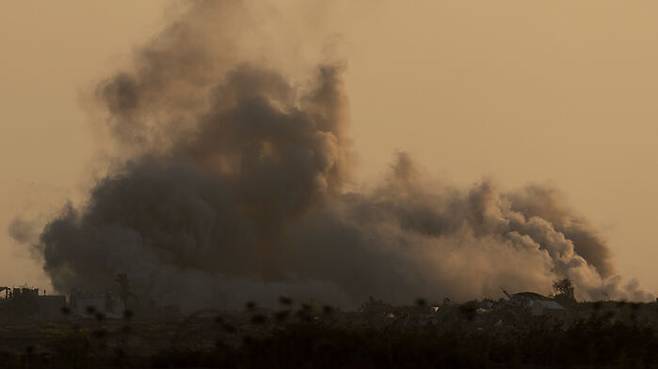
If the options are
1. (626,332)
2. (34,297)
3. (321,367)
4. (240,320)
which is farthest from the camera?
(34,297)

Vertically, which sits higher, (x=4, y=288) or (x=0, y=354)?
(x=4, y=288)

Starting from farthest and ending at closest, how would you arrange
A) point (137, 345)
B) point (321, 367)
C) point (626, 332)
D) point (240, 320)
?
point (240, 320) → point (137, 345) → point (626, 332) → point (321, 367)

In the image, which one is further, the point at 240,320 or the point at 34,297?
the point at 34,297

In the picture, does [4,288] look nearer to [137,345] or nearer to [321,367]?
[137,345]

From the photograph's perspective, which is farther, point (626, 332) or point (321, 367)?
point (626, 332)

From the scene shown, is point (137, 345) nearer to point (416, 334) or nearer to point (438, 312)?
point (416, 334)

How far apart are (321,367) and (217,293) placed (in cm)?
8399

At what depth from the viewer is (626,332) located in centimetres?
5375

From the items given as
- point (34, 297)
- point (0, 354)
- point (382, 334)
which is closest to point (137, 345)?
point (0, 354)

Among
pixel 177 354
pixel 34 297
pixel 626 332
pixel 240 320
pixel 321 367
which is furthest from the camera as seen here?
pixel 34 297

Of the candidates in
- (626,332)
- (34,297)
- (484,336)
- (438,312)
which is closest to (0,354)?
(484,336)

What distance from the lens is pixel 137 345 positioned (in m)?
61.1

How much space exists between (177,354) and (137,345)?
11.5 metres

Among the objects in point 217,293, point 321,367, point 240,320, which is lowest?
point 321,367
